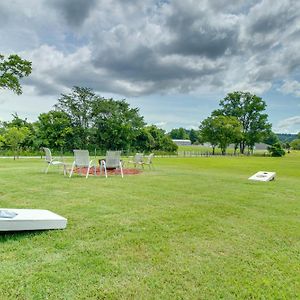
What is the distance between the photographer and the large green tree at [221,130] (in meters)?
48.8

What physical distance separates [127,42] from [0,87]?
7.74 metres

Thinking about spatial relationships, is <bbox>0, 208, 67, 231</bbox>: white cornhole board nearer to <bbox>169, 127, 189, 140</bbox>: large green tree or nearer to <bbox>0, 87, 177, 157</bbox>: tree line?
<bbox>0, 87, 177, 157</bbox>: tree line

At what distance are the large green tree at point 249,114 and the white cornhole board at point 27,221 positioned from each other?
53.4m

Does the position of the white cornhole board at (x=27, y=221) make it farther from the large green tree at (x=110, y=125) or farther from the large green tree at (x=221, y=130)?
the large green tree at (x=221, y=130)

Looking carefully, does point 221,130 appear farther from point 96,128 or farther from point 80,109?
point 80,109

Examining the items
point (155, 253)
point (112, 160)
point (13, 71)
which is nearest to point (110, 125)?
point (13, 71)

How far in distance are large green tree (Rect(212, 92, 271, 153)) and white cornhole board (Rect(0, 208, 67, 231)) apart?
5343 cm

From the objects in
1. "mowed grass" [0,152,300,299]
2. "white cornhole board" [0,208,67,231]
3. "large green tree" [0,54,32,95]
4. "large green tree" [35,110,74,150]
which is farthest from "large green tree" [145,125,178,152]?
"white cornhole board" [0,208,67,231]

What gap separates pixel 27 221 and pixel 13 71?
51.4 ft

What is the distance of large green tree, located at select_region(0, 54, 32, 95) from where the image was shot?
15.4 metres

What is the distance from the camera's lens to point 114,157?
10203mm

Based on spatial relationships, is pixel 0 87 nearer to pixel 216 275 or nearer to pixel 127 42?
pixel 127 42

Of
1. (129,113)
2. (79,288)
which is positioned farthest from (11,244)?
(129,113)

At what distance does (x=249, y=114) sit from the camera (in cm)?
5475
